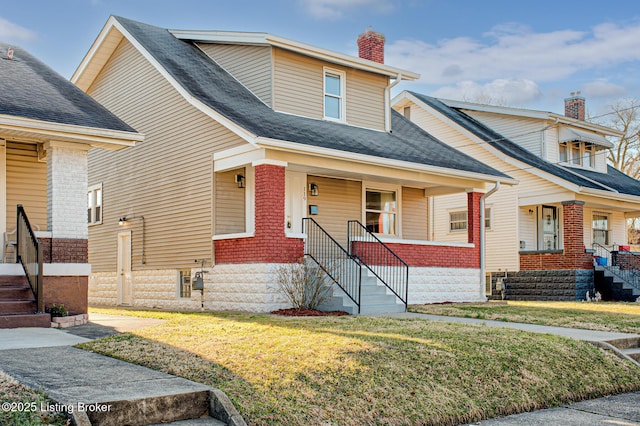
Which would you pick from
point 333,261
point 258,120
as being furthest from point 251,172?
point 333,261

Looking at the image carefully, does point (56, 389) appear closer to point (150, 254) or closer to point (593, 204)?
point (150, 254)

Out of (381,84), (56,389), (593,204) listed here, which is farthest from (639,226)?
(56,389)

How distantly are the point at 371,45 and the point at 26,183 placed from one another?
11690mm

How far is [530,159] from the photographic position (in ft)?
81.6

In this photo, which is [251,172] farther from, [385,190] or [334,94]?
[385,190]

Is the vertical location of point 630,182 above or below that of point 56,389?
above

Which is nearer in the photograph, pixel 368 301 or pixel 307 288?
pixel 307 288

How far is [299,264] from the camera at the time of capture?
1438cm

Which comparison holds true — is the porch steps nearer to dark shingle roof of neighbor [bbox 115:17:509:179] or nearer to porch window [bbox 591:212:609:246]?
porch window [bbox 591:212:609:246]

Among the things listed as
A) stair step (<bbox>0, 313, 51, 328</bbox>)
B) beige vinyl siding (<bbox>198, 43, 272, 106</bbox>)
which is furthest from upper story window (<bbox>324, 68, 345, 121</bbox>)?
stair step (<bbox>0, 313, 51, 328</bbox>)

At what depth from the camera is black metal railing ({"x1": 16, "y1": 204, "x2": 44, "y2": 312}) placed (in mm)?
10982

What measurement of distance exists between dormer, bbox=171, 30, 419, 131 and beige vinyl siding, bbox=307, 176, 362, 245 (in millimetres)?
1792

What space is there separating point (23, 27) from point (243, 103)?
8475 mm

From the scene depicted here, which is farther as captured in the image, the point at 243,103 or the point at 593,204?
the point at 593,204
